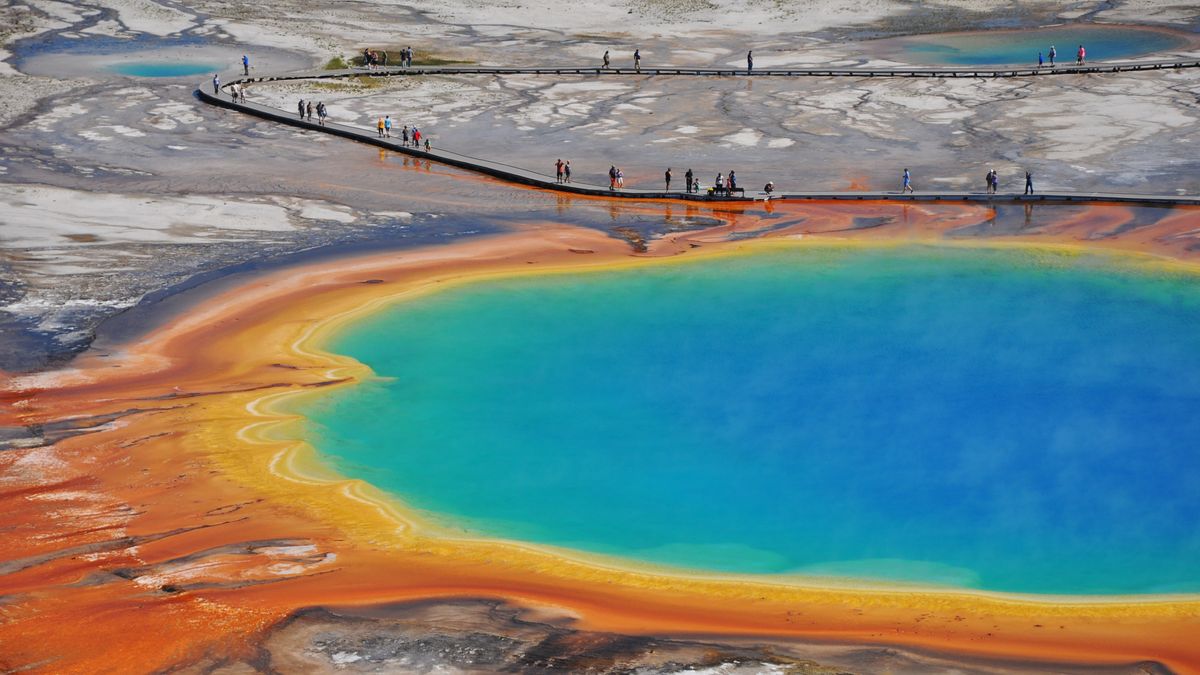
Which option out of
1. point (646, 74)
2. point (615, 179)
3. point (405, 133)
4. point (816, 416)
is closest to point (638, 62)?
point (646, 74)

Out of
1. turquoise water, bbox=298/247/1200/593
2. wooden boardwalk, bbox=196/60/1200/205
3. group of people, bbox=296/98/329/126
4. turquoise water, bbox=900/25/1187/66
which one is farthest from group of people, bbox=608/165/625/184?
turquoise water, bbox=900/25/1187/66

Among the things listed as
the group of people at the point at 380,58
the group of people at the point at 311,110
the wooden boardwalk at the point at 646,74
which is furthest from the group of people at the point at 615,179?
the group of people at the point at 380,58

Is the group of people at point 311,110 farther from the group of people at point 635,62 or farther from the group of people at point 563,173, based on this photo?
the group of people at point 635,62

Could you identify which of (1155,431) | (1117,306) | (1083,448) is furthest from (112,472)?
(1117,306)

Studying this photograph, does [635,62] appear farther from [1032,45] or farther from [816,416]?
[816,416]

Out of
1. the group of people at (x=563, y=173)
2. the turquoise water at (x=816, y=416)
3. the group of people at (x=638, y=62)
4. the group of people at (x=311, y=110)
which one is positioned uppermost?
the group of people at (x=638, y=62)
